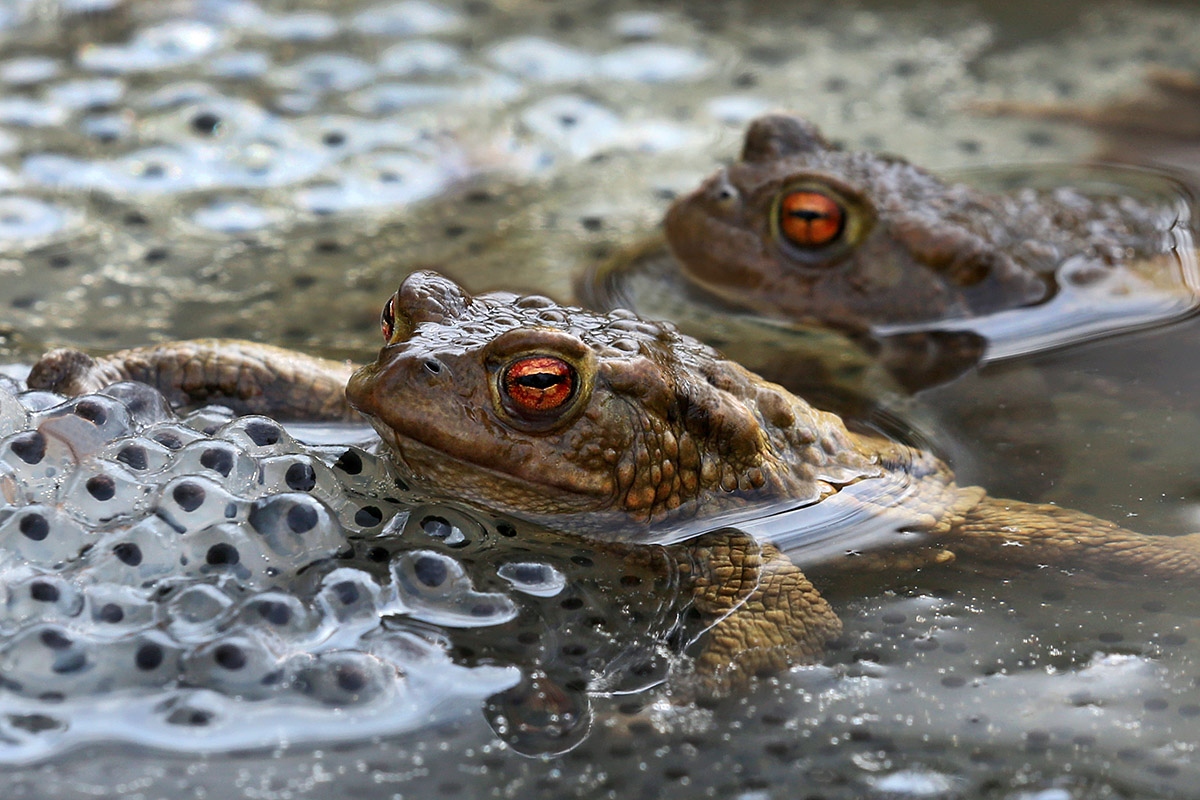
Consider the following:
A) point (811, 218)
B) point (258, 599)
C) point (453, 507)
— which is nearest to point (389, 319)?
point (453, 507)

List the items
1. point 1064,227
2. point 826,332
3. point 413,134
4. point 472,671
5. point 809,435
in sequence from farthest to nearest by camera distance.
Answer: point 413,134, point 1064,227, point 826,332, point 809,435, point 472,671

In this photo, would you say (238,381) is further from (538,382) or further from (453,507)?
(538,382)

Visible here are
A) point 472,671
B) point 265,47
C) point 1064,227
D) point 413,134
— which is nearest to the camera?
point 472,671

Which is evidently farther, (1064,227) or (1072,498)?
(1064,227)

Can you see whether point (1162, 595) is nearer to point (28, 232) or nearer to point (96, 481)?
point (96, 481)

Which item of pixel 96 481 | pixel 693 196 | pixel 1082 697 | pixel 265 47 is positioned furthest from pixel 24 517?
pixel 265 47

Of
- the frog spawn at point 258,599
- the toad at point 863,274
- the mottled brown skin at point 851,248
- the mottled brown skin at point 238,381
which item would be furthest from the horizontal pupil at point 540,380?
the mottled brown skin at point 851,248
